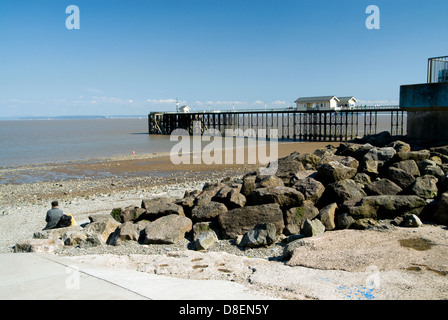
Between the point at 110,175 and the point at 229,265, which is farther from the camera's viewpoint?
the point at 110,175

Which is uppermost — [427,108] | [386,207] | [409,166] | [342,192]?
[427,108]

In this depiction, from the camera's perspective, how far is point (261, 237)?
22.5ft

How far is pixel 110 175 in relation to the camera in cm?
2259

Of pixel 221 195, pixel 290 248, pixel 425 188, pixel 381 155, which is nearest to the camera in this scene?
pixel 290 248

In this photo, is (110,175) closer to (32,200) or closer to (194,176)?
(194,176)

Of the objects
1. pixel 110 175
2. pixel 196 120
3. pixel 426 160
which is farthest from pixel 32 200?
pixel 196 120

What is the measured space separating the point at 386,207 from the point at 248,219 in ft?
8.19

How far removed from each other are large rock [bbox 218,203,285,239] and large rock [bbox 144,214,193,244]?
72cm

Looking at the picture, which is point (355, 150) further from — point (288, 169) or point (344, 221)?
point (344, 221)

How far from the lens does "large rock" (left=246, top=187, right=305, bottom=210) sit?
315 inches

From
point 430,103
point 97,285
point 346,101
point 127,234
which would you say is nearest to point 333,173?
point 127,234

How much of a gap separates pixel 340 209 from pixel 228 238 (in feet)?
7.03

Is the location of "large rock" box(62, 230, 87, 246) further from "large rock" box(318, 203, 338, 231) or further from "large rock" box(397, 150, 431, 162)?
"large rock" box(397, 150, 431, 162)

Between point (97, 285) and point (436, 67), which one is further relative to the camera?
point (436, 67)
